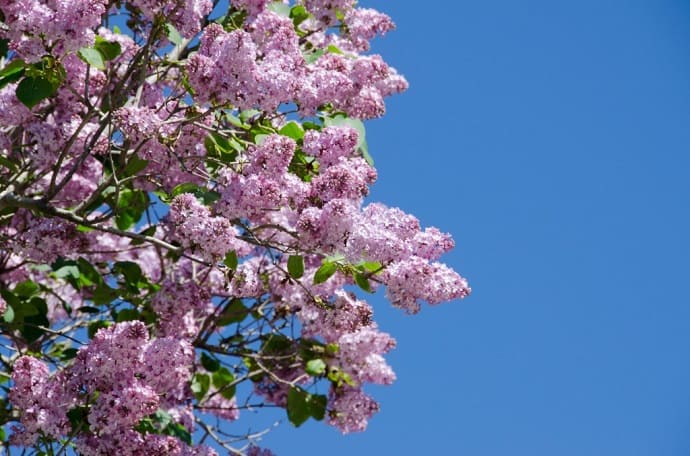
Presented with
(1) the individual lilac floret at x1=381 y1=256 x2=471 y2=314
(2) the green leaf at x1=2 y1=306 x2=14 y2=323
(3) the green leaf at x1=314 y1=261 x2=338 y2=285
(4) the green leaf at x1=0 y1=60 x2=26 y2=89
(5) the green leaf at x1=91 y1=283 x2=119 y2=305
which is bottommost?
(1) the individual lilac floret at x1=381 y1=256 x2=471 y2=314

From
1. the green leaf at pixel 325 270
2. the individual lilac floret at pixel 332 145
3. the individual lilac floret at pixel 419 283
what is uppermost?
the individual lilac floret at pixel 332 145

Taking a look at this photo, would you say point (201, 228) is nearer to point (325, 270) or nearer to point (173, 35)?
point (325, 270)

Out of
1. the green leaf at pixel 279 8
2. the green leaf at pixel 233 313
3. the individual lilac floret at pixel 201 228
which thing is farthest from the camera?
the green leaf at pixel 233 313

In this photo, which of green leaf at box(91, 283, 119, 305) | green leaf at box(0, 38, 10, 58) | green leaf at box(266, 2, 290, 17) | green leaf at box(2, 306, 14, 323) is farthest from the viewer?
green leaf at box(91, 283, 119, 305)

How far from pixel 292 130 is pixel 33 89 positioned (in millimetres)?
Answer: 1256

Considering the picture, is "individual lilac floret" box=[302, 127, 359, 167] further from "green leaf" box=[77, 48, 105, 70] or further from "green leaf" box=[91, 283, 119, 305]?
"green leaf" box=[91, 283, 119, 305]

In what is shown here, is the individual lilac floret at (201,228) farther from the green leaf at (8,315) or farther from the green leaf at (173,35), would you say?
the green leaf at (8,315)

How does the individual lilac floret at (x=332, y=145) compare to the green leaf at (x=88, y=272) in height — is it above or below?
below

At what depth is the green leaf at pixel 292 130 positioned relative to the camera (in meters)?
5.54

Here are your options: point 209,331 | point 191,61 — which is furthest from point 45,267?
point 191,61

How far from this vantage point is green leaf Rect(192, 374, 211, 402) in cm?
765

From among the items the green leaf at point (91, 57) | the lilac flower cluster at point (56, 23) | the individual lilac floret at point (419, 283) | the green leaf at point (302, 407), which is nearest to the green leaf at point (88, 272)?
the green leaf at point (302, 407)

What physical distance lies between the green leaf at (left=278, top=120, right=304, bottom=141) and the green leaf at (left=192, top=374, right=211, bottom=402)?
106 inches

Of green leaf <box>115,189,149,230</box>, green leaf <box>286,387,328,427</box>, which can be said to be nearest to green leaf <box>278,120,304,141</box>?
green leaf <box>115,189,149,230</box>
